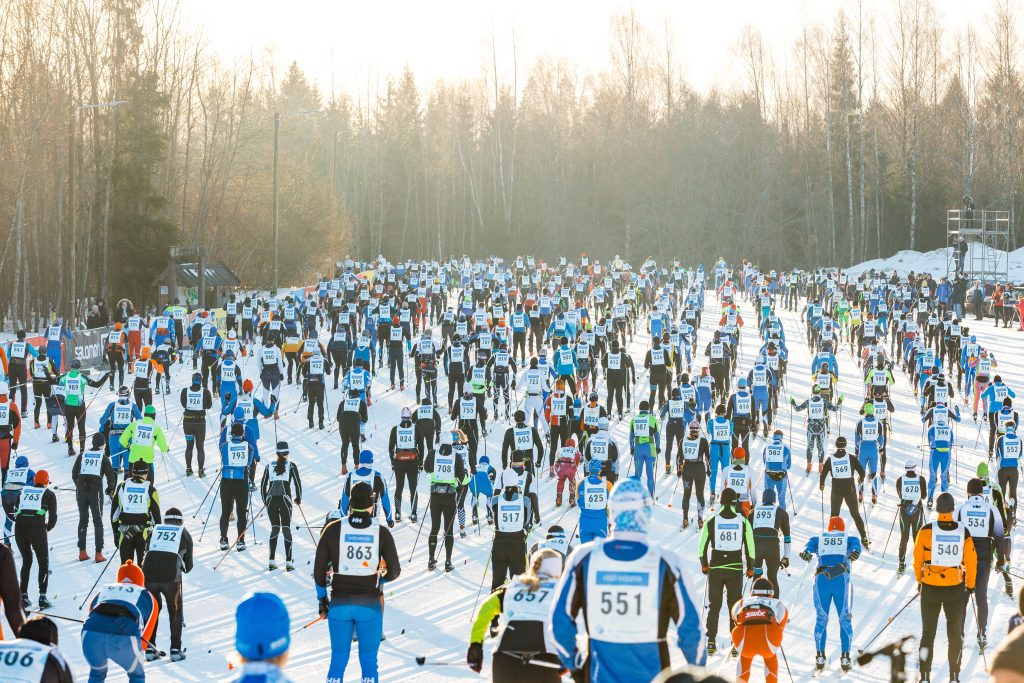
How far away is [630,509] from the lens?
5465mm

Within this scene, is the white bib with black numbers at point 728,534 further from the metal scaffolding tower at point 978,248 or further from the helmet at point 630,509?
the metal scaffolding tower at point 978,248

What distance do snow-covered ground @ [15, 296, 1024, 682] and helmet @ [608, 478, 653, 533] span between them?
2.99 m

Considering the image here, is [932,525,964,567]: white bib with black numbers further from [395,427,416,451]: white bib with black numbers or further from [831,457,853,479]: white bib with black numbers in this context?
[395,427,416,451]: white bib with black numbers

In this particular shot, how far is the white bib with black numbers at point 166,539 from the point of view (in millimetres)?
11500

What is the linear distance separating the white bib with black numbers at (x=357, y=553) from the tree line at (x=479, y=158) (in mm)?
29769

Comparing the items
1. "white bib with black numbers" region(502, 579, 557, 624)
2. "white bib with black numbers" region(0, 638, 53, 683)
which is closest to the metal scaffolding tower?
"white bib with black numbers" region(502, 579, 557, 624)

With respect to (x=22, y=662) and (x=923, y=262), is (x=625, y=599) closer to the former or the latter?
(x=22, y=662)

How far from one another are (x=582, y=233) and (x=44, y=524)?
209ft

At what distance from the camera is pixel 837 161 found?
69.2 metres

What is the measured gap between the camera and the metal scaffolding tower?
5059cm

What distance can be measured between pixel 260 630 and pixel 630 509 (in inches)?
72.2

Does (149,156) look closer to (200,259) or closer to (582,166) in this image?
(200,259)

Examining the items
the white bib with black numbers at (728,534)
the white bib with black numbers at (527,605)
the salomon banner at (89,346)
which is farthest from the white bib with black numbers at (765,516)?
the salomon banner at (89,346)

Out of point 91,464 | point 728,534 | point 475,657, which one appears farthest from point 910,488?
point 91,464
